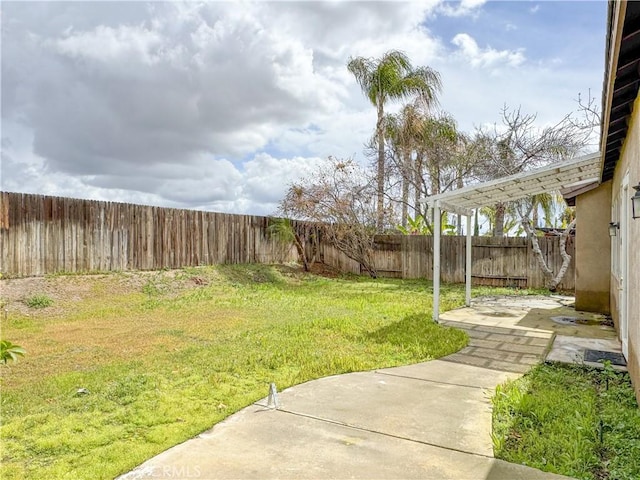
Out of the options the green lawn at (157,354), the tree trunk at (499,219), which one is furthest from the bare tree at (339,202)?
the tree trunk at (499,219)

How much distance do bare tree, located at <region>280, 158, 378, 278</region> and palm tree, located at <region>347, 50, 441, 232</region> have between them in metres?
1.67

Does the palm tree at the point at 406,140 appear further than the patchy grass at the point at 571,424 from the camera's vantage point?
Yes

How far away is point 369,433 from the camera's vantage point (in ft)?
10.8

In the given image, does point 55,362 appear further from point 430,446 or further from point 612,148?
point 612,148

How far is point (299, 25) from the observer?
29.3 ft

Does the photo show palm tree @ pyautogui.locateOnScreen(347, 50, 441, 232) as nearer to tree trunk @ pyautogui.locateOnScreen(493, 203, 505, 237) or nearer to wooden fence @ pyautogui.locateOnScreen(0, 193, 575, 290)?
wooden fence @ pyautogui.locateOnScreen(0, 193, 575, 290)

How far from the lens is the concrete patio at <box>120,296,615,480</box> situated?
275 cm

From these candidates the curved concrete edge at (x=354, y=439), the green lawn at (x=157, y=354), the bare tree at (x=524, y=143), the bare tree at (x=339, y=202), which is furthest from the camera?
the bare tree at (x=339, y=202)

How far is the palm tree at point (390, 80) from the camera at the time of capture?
696 inches

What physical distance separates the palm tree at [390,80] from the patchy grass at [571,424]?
43.9 feet

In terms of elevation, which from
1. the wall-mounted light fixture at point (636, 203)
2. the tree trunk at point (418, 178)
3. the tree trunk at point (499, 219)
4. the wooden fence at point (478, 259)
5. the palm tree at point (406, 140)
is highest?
the palm tree at point (406, 140)

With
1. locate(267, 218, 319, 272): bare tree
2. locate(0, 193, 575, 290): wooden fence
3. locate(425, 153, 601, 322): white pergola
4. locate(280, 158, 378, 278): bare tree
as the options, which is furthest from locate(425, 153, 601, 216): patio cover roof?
locate(267, 218, 319, 272): bare tree

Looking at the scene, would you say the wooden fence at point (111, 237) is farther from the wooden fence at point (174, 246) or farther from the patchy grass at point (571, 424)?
the patchy grass at point (571, 424)

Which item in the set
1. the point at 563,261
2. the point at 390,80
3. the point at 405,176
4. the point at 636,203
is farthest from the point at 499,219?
the point at 636,203
